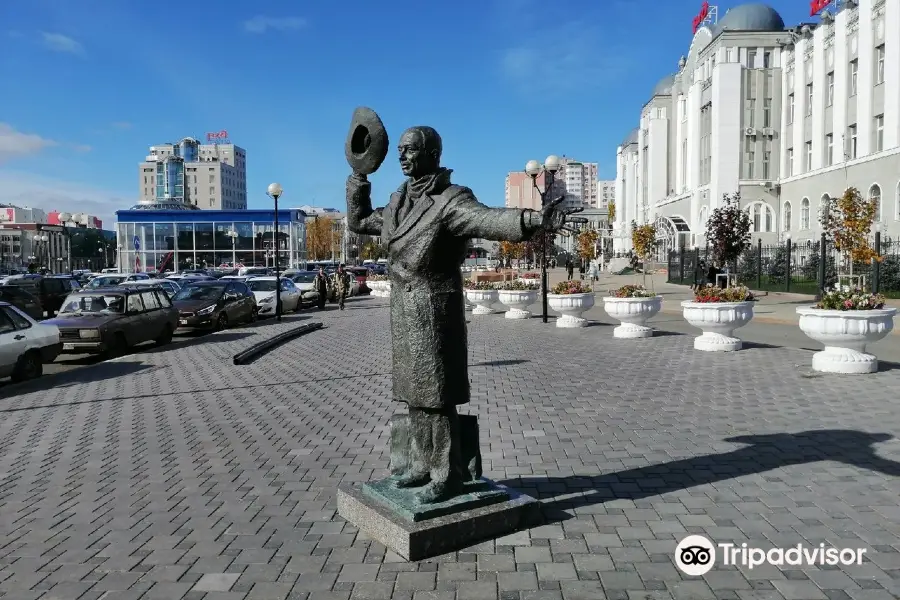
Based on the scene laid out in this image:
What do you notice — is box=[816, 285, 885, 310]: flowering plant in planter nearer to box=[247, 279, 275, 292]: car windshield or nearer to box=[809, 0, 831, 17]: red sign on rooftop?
box=[247, 279, 275, 292]: car windshield

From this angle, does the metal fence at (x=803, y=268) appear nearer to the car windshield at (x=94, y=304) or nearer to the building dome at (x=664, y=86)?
the car windshield at (x=94, y=304)

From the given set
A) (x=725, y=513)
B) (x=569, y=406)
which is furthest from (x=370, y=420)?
(x=725, y=513)

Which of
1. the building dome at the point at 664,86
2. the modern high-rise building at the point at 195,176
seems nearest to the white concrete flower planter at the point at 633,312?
the building dome at the point at 664,86

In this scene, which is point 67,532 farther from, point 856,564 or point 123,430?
point 856,564

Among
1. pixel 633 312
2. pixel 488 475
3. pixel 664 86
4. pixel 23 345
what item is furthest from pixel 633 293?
pixel 664 86

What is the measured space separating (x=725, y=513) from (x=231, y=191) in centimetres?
14353

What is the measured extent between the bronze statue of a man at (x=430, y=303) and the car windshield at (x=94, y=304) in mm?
12086

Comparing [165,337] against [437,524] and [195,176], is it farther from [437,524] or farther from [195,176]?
[195,176]

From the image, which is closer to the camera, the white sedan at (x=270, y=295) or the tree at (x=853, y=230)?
the tree at (x=853, y=230)

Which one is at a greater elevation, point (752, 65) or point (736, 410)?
point (752, 65)

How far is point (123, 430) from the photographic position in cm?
718

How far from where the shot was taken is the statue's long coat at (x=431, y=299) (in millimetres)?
3996

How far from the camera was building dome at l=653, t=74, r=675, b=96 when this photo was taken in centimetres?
7044

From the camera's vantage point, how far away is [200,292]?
19.6m
